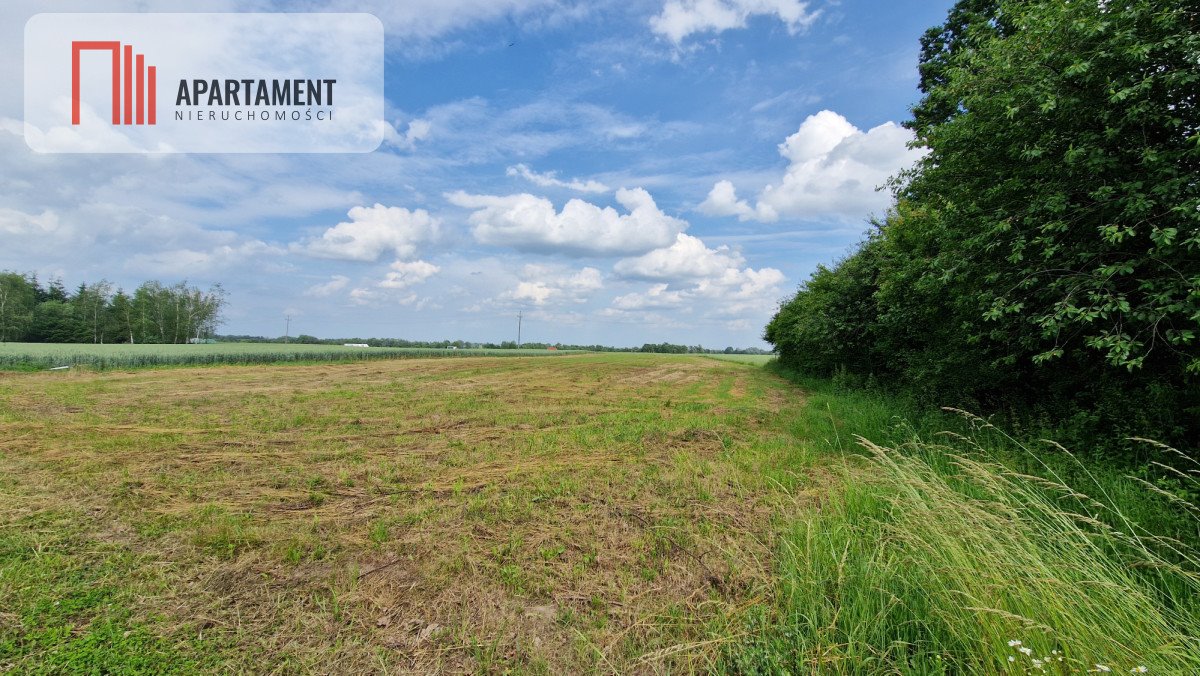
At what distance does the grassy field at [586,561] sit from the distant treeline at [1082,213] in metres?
1.16

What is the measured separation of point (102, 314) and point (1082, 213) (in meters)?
102

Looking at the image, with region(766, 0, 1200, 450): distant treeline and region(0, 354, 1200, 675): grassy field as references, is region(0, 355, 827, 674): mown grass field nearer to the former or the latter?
region(0, 354, 1200, 675): grassy field

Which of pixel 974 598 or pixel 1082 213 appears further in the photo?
pixel 1082 213

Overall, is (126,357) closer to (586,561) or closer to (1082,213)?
(586,561)

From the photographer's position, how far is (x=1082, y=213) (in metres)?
5.39

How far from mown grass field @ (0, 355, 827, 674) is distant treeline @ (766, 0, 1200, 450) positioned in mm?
Result: 3792

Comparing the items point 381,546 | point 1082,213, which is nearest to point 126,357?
point 381,546

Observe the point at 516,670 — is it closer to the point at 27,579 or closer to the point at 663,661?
the point at 663,661

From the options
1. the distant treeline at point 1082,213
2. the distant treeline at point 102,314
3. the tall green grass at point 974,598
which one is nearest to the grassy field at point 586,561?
the tall green grass at point 974,598

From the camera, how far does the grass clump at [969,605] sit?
91.5 inches

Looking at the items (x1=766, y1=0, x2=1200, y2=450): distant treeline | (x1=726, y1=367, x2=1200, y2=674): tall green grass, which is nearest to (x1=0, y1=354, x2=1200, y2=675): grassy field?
(x1=726, y1=367, x2=1200, y2=674): tall green grass

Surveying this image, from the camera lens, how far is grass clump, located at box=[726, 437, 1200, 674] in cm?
232

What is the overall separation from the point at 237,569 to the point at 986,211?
1075 centimetres

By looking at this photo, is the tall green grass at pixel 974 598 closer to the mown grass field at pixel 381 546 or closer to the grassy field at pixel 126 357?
the mown grass field at pixel 381 546
